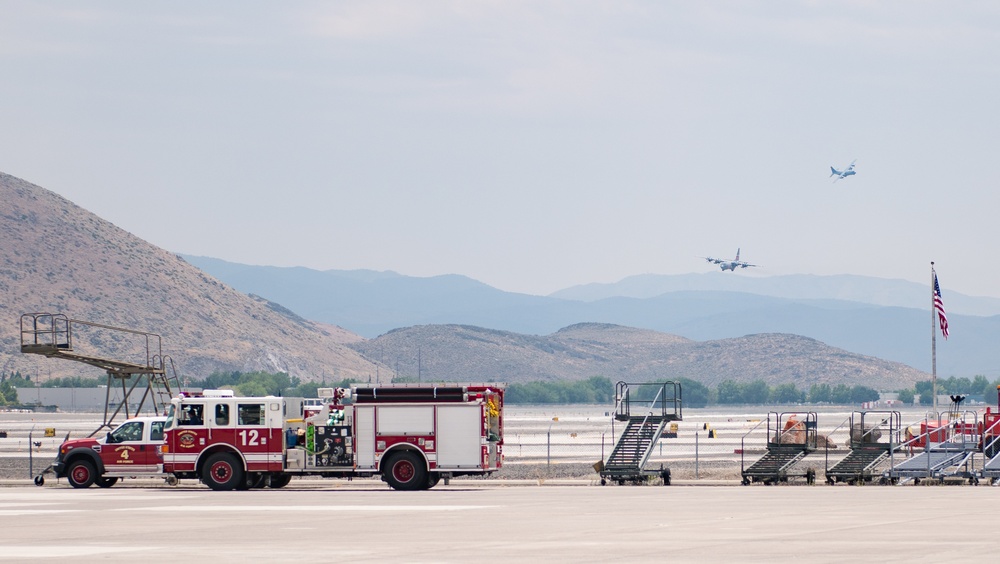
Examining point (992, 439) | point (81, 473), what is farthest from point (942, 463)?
point (81, 473)

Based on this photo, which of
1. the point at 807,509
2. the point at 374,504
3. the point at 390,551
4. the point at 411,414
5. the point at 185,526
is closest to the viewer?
the point at 390,551

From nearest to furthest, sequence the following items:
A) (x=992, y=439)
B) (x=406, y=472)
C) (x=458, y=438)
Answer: (x=458, y=438)
(x=406, y=472)
(x=992, y=439)

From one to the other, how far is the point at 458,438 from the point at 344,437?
300cm

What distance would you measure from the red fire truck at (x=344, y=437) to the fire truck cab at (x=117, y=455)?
198 cm

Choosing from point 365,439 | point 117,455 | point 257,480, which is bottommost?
point 257,480

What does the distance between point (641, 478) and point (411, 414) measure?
725 centimetres

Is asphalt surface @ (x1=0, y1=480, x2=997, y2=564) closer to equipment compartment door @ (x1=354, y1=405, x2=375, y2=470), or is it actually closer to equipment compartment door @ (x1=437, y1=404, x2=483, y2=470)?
equipment compartment door @ (x1=437, y1=404, x2=483, y2=470)

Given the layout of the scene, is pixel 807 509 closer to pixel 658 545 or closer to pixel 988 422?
pixel 658 545

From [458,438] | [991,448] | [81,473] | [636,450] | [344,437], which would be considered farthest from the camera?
[991,448]

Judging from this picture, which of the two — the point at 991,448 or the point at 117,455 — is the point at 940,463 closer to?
the point at 991,448

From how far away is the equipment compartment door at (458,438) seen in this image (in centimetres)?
3841

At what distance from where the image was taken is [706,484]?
137 ft

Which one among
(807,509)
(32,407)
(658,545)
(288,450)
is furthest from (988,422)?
(32,407)

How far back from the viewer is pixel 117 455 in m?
41.2
